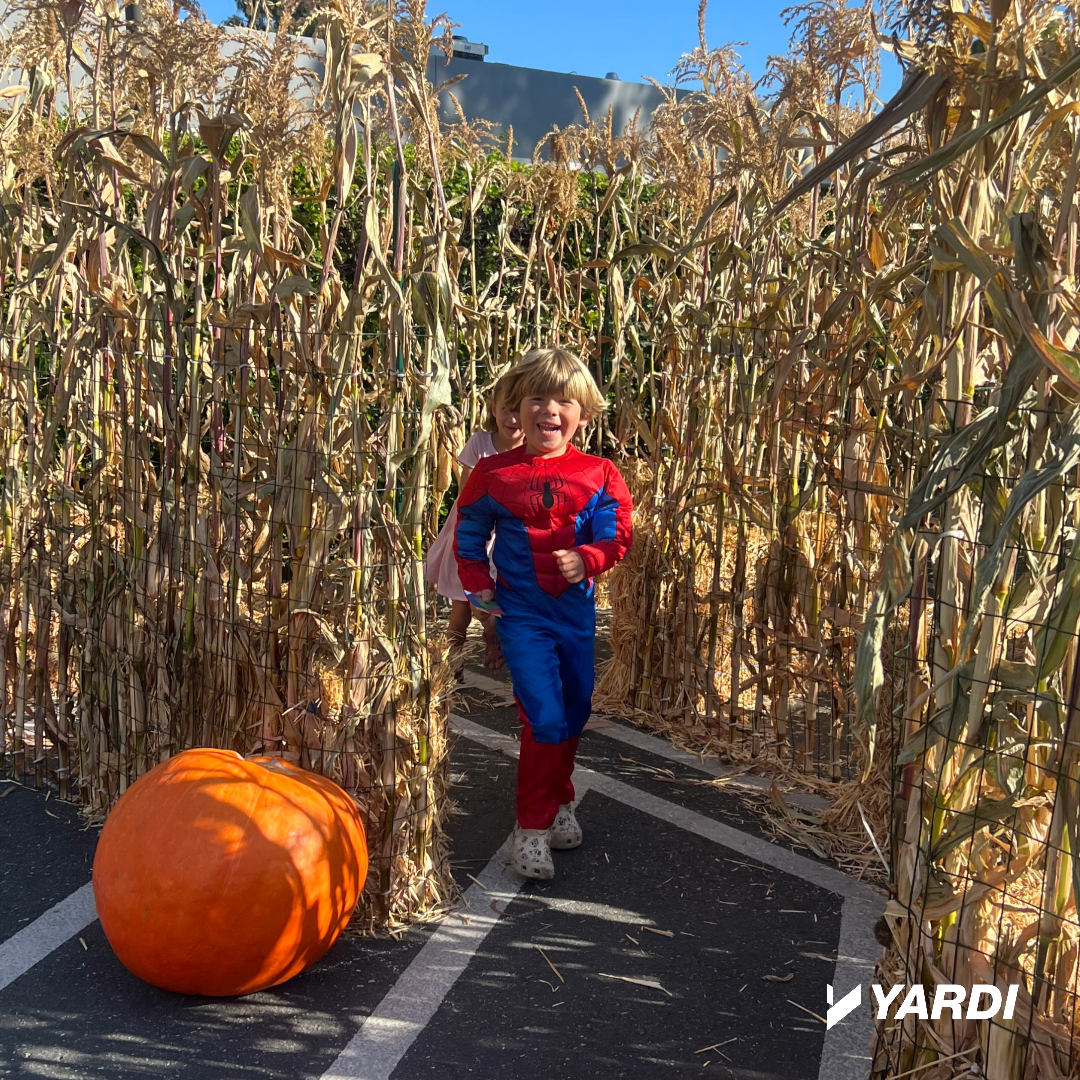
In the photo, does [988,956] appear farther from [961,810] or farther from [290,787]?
[290,787]

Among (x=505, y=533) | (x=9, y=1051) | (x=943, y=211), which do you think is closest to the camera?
(x=943, y=211)

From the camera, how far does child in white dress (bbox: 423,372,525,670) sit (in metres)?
3.53

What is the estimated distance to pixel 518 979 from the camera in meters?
2.77

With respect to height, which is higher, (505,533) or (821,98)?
(821,98)

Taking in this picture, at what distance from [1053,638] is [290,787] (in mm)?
1787

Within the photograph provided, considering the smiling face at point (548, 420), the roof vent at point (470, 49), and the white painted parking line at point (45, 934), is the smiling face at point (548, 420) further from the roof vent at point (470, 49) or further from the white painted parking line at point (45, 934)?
the roof vent at point (470, 49)

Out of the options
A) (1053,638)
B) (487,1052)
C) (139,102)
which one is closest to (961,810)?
(1053,638)

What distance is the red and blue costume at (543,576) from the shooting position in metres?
3.22

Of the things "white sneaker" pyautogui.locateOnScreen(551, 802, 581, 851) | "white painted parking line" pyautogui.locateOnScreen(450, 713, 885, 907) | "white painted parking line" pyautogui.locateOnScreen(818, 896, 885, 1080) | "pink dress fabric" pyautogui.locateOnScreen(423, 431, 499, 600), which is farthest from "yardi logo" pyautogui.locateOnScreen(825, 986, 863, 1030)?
"pink dress fabric" pyautogui.locateOnScreen(423, 431, 499, 600)

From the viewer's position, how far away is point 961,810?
2.09 metres

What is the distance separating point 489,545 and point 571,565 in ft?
3.17

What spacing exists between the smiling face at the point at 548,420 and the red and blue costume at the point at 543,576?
55 mm

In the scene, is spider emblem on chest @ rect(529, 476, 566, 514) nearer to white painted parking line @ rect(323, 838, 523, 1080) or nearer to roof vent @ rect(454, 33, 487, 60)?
white painted parking line @ rect(323, 838, 523, 1080)

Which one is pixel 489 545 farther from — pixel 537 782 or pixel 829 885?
pixel 829 885
